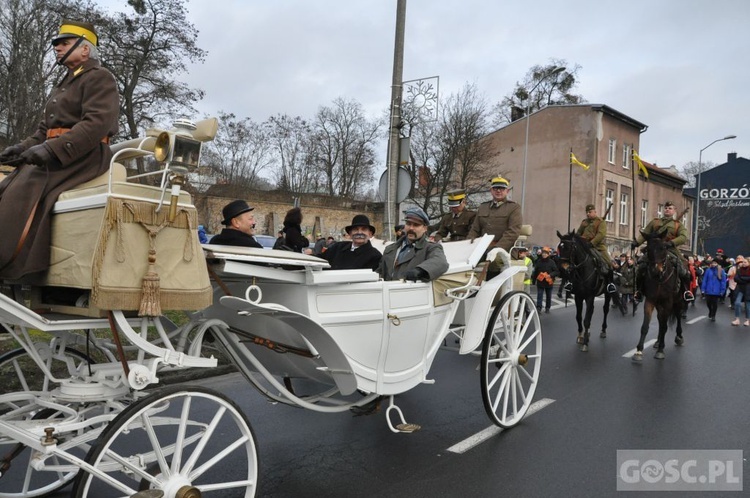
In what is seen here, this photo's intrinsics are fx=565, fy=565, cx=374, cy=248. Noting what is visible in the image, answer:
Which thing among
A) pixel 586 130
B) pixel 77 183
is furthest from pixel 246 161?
pixel 77 183

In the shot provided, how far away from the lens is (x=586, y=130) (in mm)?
33812

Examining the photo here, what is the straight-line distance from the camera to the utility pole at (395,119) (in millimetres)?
9789

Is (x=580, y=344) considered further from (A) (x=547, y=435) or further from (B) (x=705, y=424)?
(A) (x=547, y=435)

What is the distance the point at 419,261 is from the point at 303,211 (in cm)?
2896

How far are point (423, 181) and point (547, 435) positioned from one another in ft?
67.8

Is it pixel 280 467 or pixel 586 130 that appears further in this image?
pixel 586 130

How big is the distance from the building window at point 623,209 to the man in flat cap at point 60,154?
37713 mm

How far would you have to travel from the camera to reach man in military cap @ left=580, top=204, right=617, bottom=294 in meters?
10.4

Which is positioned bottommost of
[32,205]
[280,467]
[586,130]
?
[280,467]

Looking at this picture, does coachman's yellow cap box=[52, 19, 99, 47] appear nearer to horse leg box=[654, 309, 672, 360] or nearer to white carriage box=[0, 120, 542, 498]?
white carriage box=[0, 120, 542, 498]

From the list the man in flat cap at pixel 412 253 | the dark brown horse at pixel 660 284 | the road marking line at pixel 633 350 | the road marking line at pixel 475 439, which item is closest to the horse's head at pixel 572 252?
the dark brown horse at pixel 660 284

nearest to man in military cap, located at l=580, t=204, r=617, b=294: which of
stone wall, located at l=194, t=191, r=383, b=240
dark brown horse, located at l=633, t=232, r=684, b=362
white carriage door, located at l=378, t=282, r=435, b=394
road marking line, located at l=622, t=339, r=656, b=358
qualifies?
road marking line, located at l=622, t=339, r=656, b=358

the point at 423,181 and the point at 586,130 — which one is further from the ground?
the point at 586,130

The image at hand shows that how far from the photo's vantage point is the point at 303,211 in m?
33.1
